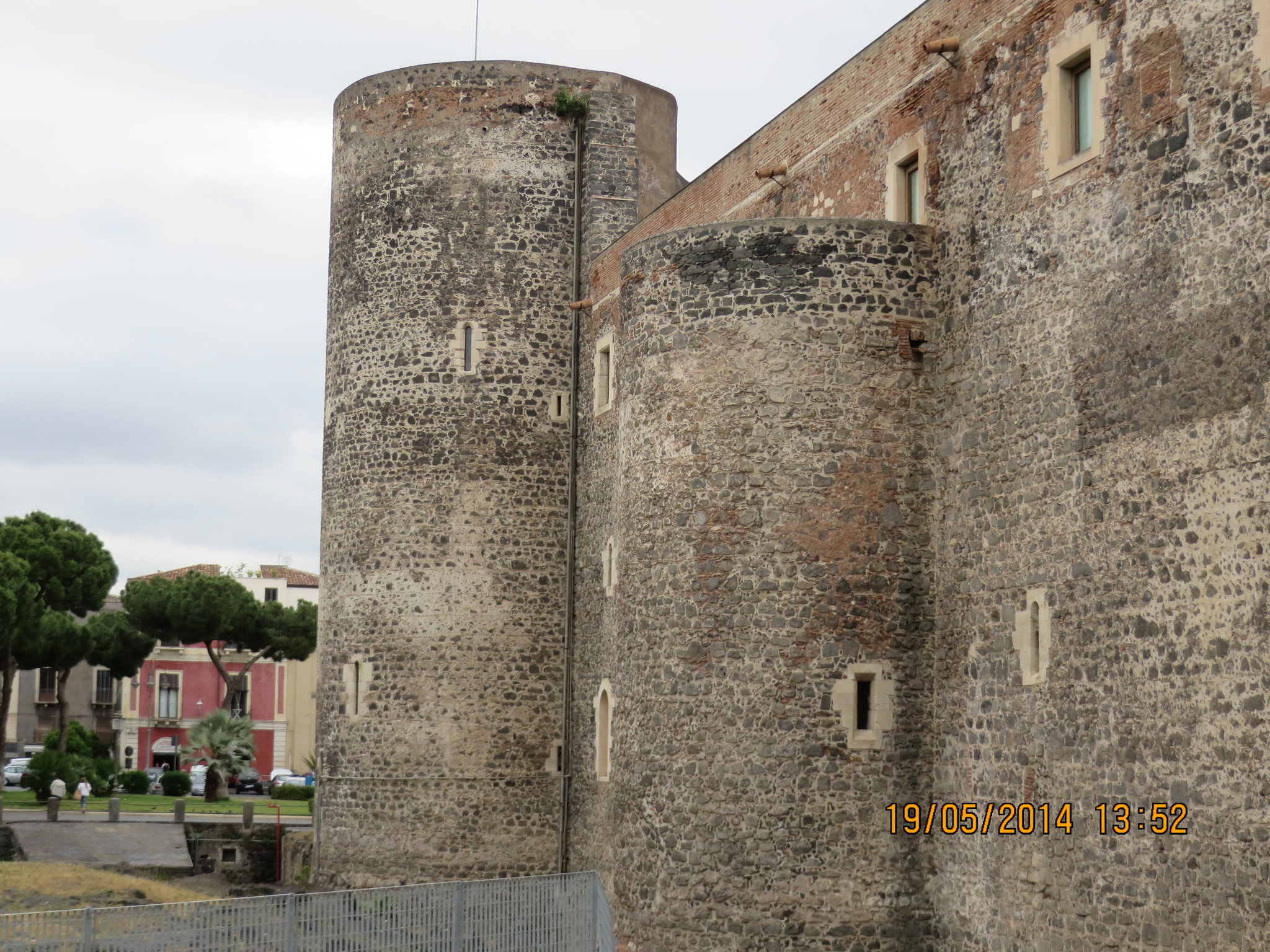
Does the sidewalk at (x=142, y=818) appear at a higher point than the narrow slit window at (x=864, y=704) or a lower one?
lower

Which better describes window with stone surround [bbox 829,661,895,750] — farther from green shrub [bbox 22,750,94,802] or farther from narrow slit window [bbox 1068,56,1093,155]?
green shrub [bbox 22,750,94,802]

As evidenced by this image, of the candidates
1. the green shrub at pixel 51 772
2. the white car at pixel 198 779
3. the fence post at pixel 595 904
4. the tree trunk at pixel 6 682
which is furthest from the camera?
the white car at pixel 198 779

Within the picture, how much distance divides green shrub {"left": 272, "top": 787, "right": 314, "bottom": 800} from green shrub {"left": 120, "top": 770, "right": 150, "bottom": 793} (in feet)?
11.5

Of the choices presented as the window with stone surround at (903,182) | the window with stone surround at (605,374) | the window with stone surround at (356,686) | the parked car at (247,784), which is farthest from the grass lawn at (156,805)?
the window with stone surround at (903,182)

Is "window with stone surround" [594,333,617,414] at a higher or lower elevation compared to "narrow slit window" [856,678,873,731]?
higher

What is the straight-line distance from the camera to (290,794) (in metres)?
43.5

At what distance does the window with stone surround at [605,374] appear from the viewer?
21.5 m

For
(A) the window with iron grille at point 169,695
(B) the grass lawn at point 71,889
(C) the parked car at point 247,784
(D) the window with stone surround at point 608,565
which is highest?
(D) the window with stone surround at point 608,565

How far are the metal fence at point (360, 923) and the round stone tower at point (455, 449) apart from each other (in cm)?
526

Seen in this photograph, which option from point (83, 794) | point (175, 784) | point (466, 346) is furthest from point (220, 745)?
point (466, 346)

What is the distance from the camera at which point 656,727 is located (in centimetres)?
1530

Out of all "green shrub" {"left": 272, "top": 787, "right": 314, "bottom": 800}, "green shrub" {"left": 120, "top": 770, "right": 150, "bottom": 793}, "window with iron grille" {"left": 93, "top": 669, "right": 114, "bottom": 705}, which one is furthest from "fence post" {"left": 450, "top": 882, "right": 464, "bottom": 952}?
"window with iron grille" {"left": 93, "top": 669, "right": 114, "bottom": 705}

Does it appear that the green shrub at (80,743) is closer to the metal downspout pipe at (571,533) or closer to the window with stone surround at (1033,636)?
the metal downspout pipe at (571,533)

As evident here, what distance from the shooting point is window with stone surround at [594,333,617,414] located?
21.5 metres
